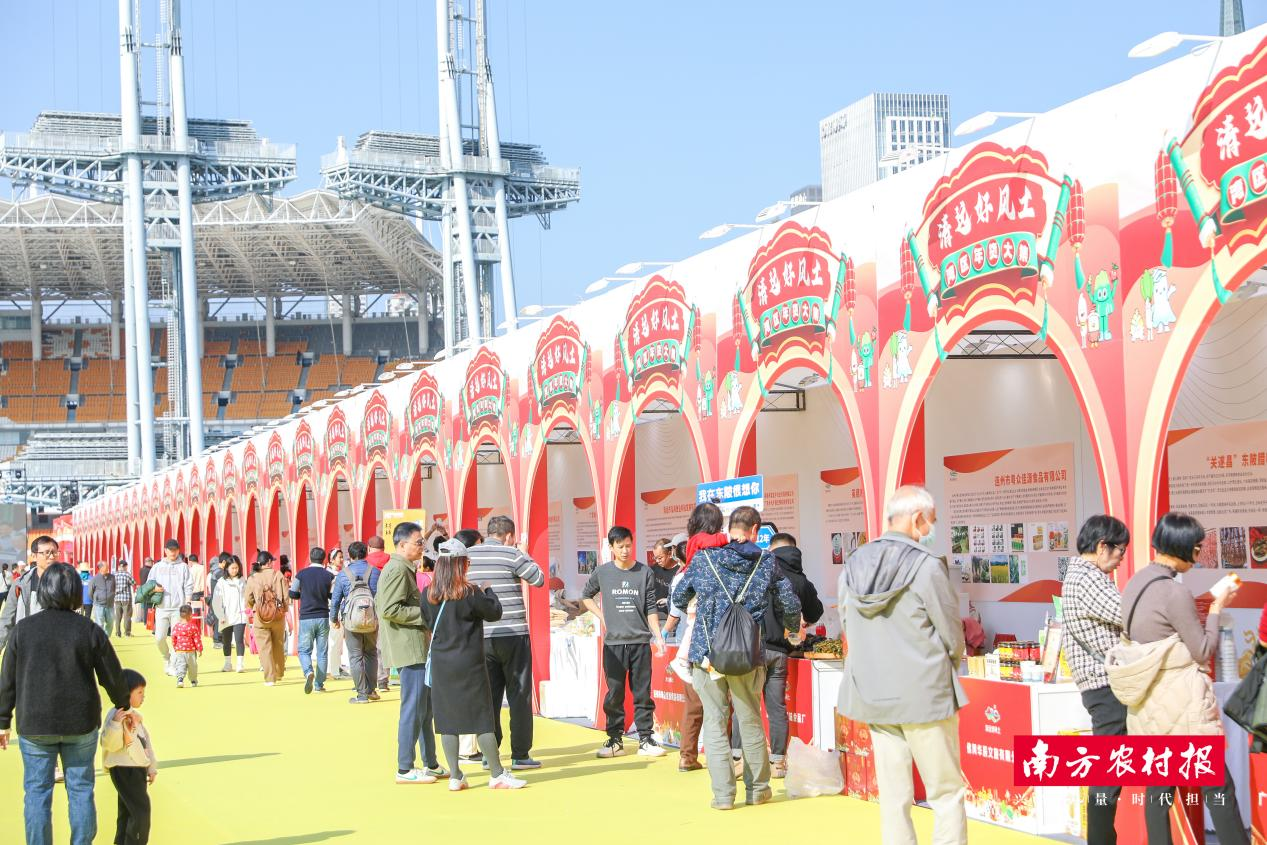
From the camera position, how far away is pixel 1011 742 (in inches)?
291

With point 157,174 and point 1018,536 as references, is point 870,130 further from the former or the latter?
point 1018,536

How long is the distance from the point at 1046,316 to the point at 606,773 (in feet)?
13.0

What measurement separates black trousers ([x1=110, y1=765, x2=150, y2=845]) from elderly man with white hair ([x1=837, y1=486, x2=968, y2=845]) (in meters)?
3.43

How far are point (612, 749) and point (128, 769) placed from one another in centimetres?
395

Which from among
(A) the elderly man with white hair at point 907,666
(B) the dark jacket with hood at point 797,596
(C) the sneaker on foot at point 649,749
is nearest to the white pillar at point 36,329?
(C) the sneaker on foot at point 649,749

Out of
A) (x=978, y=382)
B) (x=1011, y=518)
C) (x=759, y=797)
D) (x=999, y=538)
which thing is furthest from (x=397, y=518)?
(x=759, y=797)

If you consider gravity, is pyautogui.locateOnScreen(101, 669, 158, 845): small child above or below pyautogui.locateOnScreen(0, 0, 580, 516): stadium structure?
below

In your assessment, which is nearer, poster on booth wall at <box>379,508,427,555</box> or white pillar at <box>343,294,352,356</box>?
poster on booth wall at <box>379,508,427,555</box>

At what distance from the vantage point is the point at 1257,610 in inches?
379

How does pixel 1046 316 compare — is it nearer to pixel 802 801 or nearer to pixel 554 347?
pixel 802 801

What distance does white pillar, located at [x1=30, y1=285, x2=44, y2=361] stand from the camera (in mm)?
74250

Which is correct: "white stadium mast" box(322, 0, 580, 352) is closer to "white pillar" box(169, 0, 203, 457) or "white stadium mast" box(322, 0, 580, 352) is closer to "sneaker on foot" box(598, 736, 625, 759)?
"white pillar" box(169, 0, 203, 457)

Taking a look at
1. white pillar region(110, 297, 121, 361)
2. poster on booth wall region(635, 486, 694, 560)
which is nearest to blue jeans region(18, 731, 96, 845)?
poster on booth wall region(635, 486, 694, 560)

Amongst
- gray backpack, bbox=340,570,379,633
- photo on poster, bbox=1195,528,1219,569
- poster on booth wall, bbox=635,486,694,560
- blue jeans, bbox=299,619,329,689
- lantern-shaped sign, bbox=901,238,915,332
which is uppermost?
lantern-shaped sign, bbox=901,238,915,332
